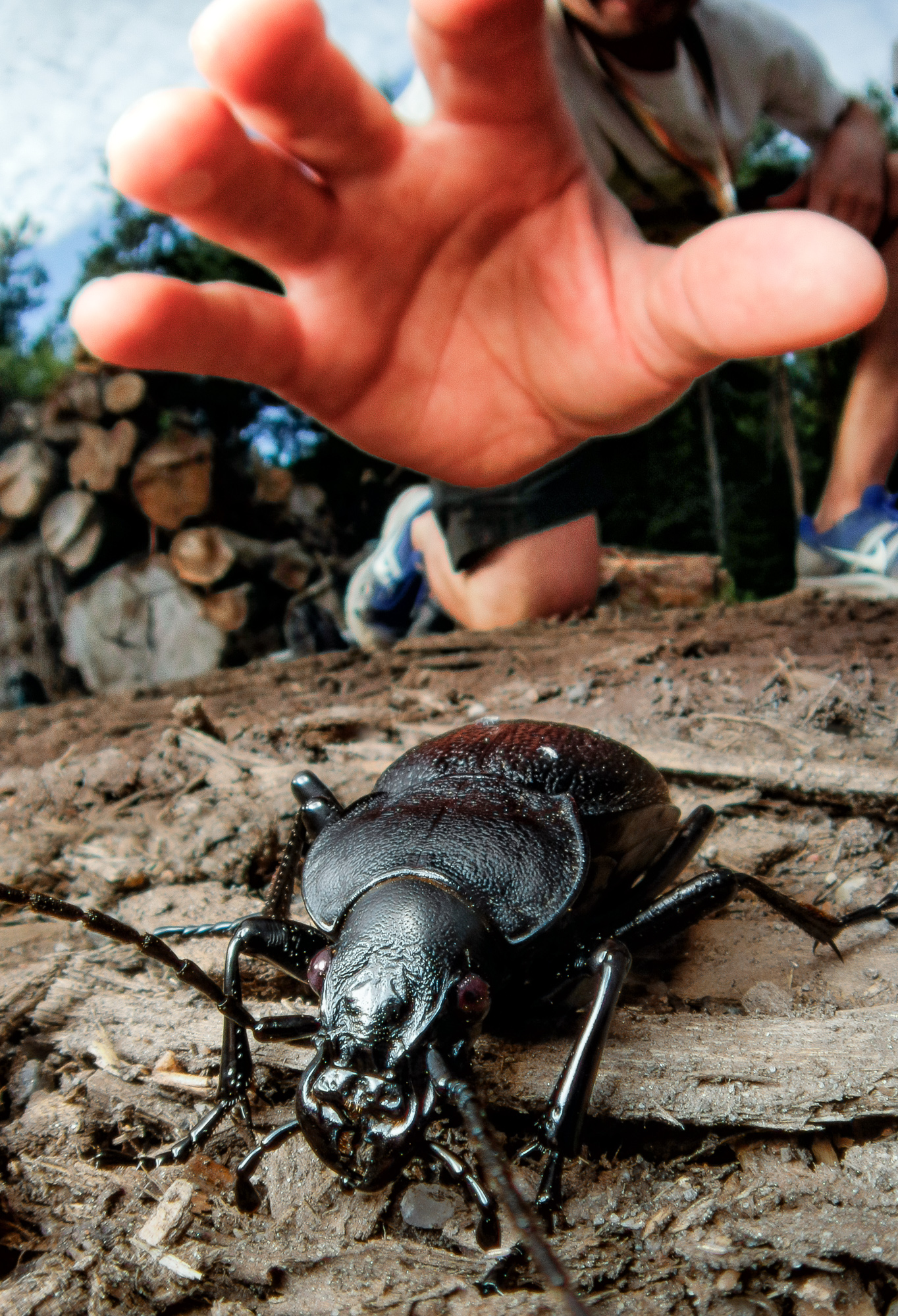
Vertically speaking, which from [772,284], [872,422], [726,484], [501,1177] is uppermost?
[772,284]

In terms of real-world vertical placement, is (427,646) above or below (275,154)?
below

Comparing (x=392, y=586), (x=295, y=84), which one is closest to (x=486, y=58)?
(x=295, y=84)

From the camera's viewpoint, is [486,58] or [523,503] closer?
[486,58]

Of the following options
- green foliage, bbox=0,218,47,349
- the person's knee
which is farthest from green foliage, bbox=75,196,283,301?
the person's knee

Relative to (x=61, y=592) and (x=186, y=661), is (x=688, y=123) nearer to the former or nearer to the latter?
(x=186, y=661)

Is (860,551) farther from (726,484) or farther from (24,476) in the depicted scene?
(24,476)

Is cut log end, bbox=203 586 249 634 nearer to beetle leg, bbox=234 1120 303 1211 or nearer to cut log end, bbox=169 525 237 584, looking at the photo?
cut log end, bbox=169 525 237 584

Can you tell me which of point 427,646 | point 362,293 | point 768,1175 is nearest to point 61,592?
point 427,646
